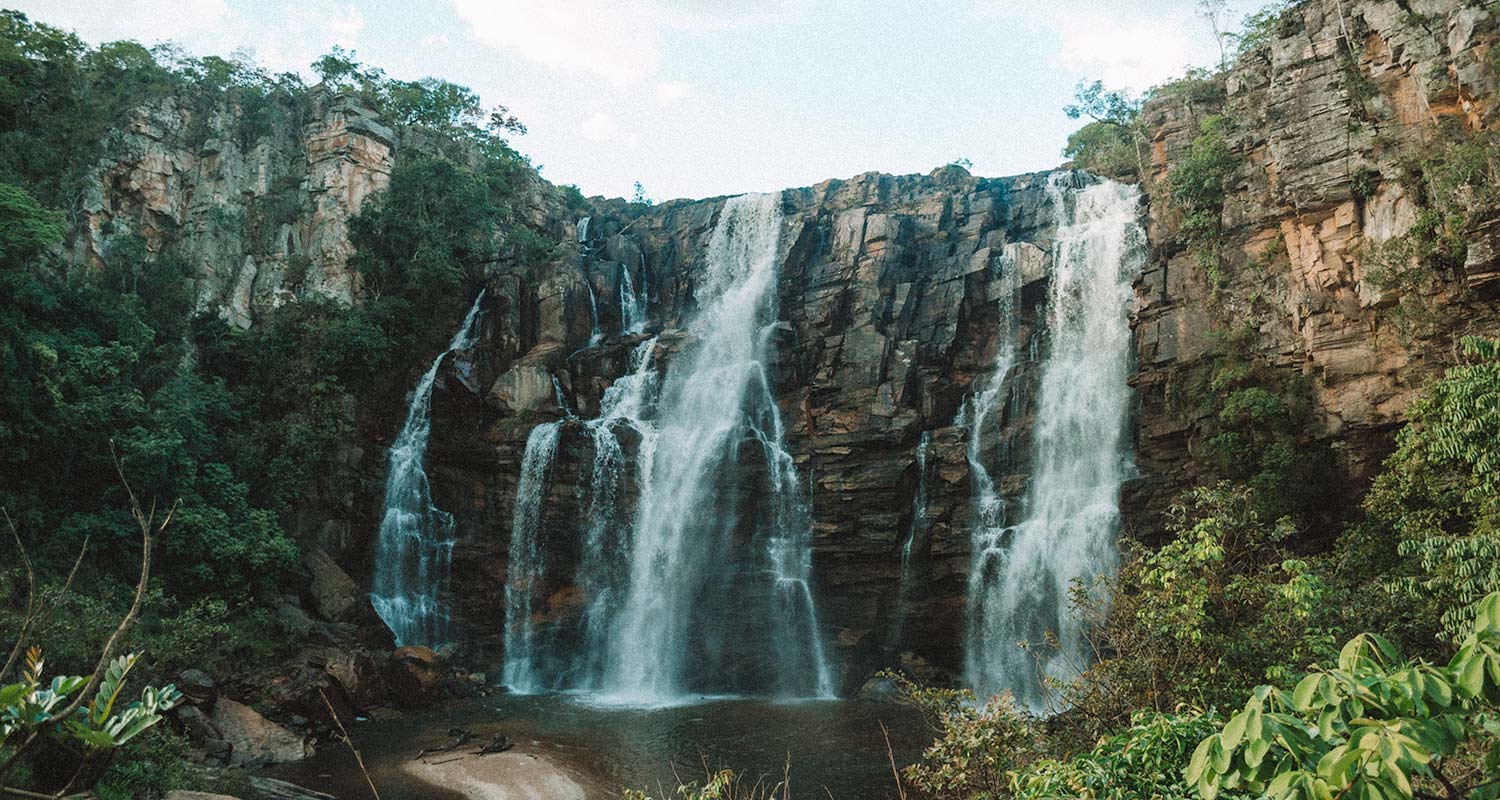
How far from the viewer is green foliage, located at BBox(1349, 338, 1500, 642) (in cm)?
1094

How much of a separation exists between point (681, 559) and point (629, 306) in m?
11.0

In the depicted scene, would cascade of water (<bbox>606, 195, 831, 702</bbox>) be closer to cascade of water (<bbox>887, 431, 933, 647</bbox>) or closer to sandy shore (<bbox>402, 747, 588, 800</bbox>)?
cascade of water (<bbox>887, 431, 933, 647</bbox>)

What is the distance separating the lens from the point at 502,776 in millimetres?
14883

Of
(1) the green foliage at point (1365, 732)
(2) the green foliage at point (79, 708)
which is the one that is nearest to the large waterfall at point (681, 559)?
(2) the green foliage at point (79, 708)

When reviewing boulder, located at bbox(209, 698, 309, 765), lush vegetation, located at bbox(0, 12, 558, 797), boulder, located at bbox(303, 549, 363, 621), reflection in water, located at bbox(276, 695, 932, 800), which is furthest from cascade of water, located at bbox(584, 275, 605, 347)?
boulder, located at bbox(209, 698, 309, 765)

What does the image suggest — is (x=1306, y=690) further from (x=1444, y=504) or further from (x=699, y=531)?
(x=699, y=531)

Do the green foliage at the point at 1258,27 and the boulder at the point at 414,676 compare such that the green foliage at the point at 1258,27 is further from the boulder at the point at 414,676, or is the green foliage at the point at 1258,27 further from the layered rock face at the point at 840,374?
the boulder at the point at 414,676

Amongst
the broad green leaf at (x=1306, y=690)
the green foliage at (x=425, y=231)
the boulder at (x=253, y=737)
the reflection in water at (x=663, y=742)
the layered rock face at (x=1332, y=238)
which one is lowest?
the reflection in water at (x=663, y=742)

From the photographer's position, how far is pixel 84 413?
1977cm

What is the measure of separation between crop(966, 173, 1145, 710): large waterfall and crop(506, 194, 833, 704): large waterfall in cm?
480

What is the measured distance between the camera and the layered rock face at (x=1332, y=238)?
16.5 meters

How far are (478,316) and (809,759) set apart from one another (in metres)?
20.8

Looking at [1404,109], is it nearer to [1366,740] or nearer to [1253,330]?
[1253,330]

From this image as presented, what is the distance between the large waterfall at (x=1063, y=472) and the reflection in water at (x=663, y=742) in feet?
11.6
